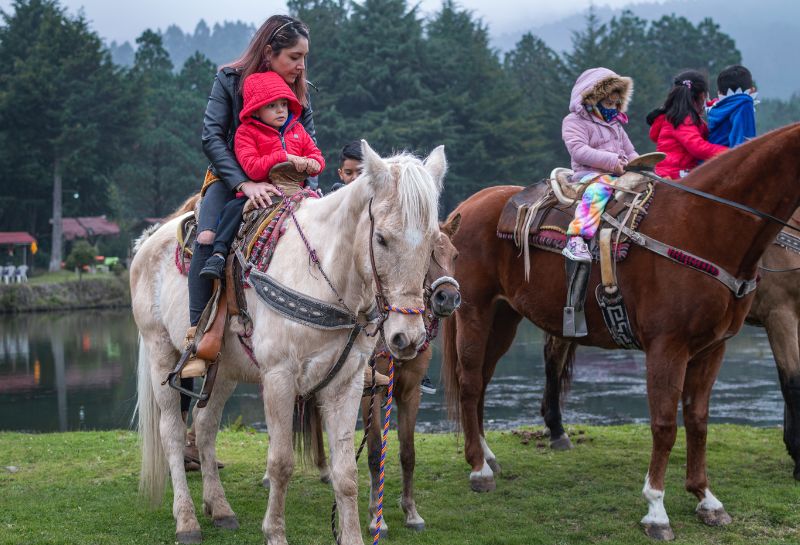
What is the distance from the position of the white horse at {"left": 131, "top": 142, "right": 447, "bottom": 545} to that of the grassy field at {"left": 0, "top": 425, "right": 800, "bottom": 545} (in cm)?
55

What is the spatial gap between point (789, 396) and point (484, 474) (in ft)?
8.54

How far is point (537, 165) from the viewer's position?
2121 inches

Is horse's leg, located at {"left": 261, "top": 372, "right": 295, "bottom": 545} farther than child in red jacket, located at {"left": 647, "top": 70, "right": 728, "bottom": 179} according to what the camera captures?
No

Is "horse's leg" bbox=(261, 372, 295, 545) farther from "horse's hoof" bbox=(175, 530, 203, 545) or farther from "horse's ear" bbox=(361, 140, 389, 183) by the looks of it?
"horse's ear" bbox=(361, 140, 389, 183)

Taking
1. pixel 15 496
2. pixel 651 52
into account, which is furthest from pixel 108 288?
pixel 651 52

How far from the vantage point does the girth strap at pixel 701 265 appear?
5.69 m

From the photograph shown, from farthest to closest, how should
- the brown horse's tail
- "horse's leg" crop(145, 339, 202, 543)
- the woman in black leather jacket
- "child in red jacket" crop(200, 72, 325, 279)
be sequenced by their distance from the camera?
the brown horse's tail < "horse's leg" crop(145, 339, 202, 543) < the woman in black leather jacket < "child in red jacket" crop(200, 72, 325, 279)

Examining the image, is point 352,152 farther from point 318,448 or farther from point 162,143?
point 162,143

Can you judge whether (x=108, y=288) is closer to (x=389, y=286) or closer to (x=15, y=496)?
(x=15, y=496)

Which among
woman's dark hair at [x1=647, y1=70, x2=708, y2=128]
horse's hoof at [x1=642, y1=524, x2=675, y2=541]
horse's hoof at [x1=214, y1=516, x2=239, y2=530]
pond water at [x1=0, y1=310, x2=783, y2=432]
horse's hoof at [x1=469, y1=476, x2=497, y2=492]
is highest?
woman's dark hair at [x1=647, y1=70, x2=708, y2=128]

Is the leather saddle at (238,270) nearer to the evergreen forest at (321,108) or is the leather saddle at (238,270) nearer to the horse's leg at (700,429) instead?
the horse's leg at (700,429)

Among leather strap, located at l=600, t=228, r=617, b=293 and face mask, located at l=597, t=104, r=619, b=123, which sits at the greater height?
face mask, located at l=597, t=104, r=619, b=123

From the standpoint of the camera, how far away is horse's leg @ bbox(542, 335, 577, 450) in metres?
8.51

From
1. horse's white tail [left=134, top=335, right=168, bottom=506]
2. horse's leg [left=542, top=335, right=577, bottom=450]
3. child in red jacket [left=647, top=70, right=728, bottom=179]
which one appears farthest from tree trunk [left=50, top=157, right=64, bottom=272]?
child in red jacket [left=647, top=70, right=728, bottom=179]
